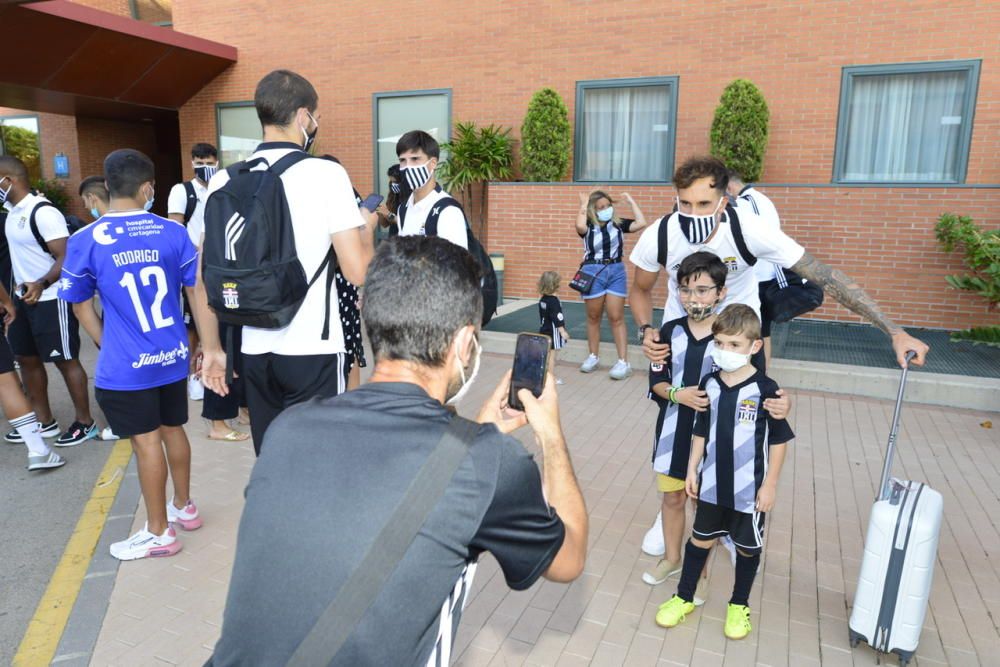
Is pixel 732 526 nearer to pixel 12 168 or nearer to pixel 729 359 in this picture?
pixel 729 359

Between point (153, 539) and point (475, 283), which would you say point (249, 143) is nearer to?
point (153, 539)

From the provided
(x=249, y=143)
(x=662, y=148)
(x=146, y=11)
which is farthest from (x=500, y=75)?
(x=146, y=11)

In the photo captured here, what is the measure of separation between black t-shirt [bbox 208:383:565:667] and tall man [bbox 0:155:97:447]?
4.97 m

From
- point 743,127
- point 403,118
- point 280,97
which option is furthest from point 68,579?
Answer: point 403,118

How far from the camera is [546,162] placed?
11.1 m

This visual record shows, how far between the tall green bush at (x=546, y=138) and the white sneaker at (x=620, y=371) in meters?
4.49

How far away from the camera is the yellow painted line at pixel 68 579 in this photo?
3.18m

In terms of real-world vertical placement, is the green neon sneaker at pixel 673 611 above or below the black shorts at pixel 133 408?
below

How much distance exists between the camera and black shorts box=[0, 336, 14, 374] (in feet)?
16.6

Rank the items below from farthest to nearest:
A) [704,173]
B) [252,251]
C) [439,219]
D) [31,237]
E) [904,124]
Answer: [904,124]
[31,237]
[439,219]
[704,173]
[252,251]

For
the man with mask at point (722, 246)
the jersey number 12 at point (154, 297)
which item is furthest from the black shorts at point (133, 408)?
the man with mask at point (722, 246)

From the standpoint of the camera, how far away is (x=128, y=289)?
3729mm

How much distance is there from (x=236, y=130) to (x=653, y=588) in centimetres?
1355

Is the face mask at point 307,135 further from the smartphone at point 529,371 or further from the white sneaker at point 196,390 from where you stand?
the white sneaker at point 196,390
